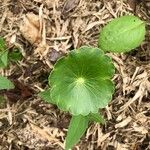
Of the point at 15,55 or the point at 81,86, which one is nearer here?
the point at 81,86

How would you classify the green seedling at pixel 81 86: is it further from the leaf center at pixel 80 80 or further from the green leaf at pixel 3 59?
the green leaf at pixel 3 59

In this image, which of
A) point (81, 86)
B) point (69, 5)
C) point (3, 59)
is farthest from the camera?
point (69, 5)

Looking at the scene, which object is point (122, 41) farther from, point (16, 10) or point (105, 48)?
point (16, 10)

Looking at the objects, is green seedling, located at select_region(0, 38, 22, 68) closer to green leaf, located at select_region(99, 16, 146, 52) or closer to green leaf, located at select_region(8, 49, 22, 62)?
green leaf, located at select_region(8, 49, 22, 62)

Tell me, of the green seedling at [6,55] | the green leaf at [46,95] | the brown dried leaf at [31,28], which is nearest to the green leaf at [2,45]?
the green seedling at [6,55]

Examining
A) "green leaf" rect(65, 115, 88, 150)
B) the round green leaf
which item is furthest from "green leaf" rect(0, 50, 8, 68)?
"green leaf" rect(65, 115, 88, 150)

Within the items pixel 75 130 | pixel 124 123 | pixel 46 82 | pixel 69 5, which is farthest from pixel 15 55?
pixel 124 123

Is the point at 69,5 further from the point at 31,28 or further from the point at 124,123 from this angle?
the point at 124,123
